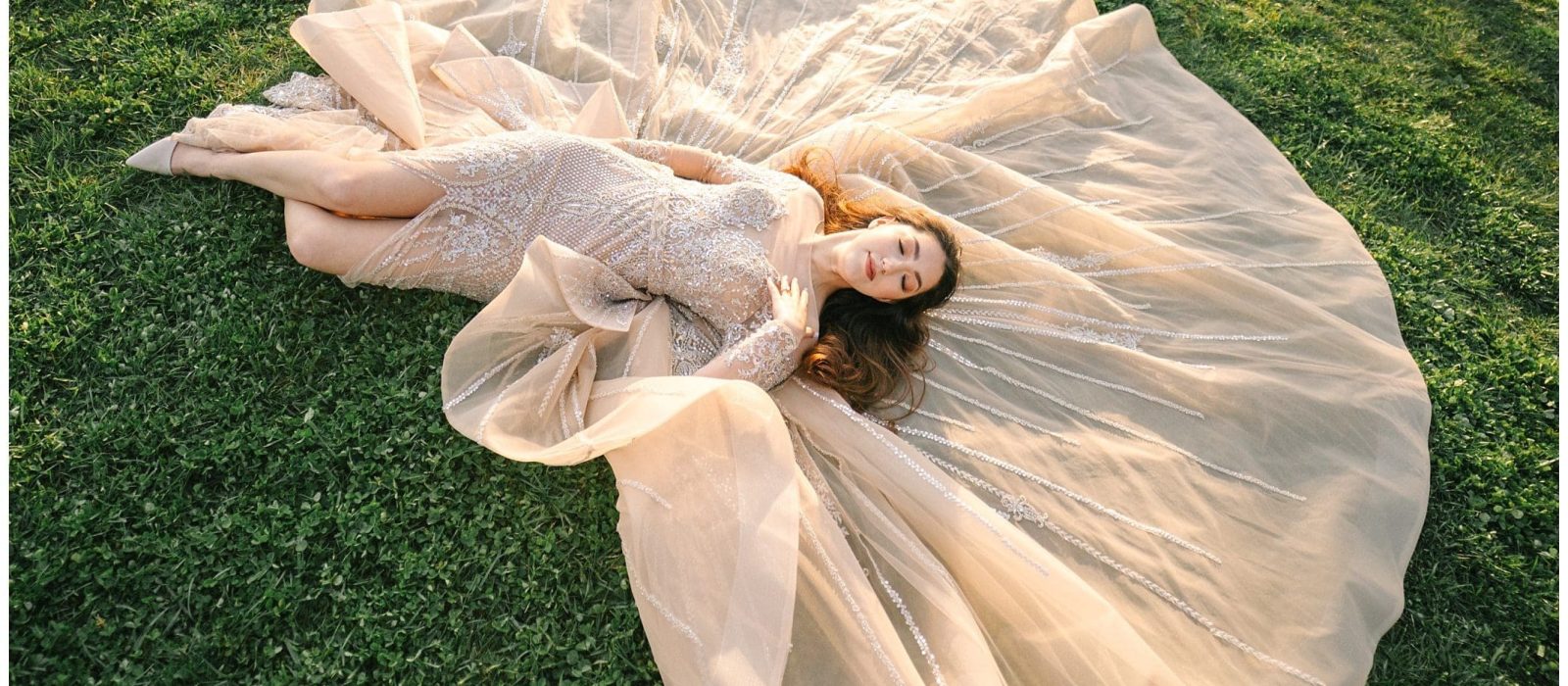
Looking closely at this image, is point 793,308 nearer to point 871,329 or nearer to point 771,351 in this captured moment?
point 771,351

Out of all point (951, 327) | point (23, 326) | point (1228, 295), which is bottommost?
point (23, 326)

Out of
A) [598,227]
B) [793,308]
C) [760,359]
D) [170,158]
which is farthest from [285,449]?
[793,308]

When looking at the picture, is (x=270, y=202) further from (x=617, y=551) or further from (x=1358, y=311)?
(x=1358, y=311)

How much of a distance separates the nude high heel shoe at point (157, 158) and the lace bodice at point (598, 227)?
46.8 inches

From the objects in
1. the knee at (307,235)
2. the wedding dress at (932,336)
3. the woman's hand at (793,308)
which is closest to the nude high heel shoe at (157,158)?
the wedding dress at (932,336)

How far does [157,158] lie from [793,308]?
2.90m

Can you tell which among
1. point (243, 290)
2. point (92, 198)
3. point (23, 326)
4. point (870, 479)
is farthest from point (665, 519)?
point (92, 198)

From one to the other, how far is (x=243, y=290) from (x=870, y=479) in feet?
8.84

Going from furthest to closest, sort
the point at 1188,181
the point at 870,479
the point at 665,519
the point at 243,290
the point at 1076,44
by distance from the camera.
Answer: the point at 1076,44 < the point at 1188,181 < the point at 243,290 < the point at 870,479 < the point at 665,519

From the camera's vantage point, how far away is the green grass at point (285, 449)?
118 inches

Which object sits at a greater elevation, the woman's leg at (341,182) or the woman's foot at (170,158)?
the woman's leg at (341,182)

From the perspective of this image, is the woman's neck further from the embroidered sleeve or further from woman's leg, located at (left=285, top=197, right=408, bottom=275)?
woman's leg, located at (left=285, top=197, right=408, bottom=275)

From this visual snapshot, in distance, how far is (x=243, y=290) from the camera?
3.70 m

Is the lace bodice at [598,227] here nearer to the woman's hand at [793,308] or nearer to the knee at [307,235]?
the woman's hand at [793,308]
